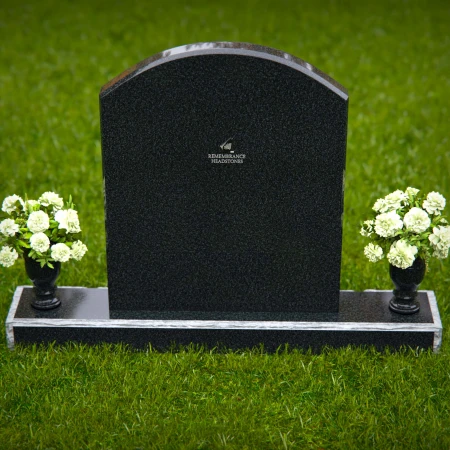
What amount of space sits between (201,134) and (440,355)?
1.99m

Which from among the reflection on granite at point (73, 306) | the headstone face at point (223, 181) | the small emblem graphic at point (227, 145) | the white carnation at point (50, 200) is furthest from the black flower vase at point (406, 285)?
the white carnation at point (50, 200)

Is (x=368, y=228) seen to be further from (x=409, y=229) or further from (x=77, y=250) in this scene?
(x=77, y=250)

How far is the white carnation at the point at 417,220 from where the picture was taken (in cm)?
486

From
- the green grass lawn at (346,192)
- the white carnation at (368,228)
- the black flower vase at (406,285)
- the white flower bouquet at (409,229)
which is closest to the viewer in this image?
the green grass lawn at (346,192)

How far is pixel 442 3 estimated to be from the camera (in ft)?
41.5

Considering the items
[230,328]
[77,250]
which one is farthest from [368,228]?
[77,250]

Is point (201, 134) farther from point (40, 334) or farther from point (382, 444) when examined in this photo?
point (382, 444)

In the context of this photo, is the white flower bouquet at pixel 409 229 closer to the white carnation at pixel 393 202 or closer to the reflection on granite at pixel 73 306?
the white carnation at pixel 393 202

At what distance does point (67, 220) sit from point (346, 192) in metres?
3.18

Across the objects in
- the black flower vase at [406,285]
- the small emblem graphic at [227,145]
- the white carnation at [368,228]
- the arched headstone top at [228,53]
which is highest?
the arched headstone top at [228,53]

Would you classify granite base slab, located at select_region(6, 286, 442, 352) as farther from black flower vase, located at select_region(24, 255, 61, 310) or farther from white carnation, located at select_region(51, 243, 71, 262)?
white carnation, located at select_region(51, 243, 71, 262)

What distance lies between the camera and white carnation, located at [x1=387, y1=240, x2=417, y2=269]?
481 cm

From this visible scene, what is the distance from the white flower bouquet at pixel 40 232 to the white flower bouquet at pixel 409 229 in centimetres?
186

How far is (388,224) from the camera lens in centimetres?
489
